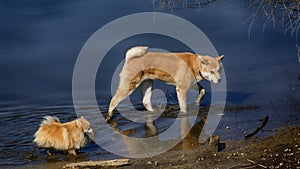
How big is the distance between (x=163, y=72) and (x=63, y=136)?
298 cm

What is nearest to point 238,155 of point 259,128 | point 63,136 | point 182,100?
point 259,128

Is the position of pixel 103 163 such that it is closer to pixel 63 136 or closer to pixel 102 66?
pixel 63 136

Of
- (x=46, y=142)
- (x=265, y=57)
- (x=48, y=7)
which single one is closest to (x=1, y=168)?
(x=46, y=142)

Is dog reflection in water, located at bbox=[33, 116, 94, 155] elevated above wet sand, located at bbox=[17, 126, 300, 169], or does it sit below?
above

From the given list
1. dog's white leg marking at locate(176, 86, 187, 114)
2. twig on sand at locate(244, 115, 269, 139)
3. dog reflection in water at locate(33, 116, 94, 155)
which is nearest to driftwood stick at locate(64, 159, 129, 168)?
dog reflection in water at locate(33, 116, 94, 155)

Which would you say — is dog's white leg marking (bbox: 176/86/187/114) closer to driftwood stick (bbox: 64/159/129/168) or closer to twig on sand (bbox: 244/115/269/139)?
twig on sand (bbox: 244/115/269/139)

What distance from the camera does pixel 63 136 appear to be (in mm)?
9000

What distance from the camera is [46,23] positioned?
15031 millimetres

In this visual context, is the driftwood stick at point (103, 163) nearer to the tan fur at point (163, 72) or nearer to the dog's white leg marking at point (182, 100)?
the tan fur at point (163, 72)

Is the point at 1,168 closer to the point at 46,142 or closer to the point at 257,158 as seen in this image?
the point at 46,142

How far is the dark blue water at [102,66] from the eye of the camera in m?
10.2

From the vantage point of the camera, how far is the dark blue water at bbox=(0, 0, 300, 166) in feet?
33.4

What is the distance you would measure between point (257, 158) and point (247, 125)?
6.07ft

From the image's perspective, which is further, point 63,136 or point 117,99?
point 117,99
